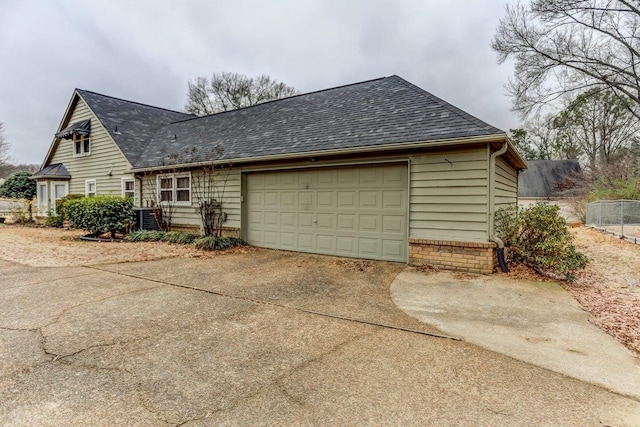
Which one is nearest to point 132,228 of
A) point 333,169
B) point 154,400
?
point 333,169

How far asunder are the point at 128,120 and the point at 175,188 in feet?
22.8

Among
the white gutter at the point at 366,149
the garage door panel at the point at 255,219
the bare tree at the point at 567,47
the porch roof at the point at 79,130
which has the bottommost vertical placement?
the garage door panel at the point at 255,219

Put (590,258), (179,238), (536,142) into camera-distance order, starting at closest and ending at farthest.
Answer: (590,258) < (179,238) < (536,142)

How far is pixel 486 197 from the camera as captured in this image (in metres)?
6.36

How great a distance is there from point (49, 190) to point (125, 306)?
54.2ft

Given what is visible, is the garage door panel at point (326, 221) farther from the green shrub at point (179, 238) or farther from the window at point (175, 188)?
the window at point (175, 188)

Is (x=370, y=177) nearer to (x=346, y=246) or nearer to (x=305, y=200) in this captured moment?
(x=346, y=246)

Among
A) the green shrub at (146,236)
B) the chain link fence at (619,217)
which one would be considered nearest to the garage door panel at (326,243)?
the green shrub at (146,236)

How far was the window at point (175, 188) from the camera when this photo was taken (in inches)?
449

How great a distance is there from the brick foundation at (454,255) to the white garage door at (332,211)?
16.3 inches

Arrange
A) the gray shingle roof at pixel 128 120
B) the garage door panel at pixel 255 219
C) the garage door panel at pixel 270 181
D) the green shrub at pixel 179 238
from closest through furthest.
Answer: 1. the garage door panel at pixel 270 181
2. the garage door panel at pixel 255 219
3. the green shrub at pixel 179 238
4. the gray shingle roof at pixel 128 120

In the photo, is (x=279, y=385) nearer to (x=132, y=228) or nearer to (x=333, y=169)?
(x=333, y=169)

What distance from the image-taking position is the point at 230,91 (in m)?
28.1

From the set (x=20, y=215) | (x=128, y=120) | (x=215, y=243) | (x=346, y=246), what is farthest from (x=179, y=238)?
(x=20, y=215)
